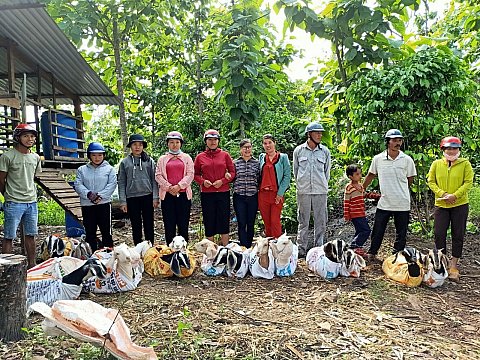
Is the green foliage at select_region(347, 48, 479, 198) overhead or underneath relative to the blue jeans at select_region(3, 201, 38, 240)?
overhead

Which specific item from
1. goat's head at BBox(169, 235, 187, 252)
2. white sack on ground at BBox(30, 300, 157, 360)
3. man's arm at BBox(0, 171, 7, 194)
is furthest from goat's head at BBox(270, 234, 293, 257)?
man's arm at BBox(0, 171, 7, 194)

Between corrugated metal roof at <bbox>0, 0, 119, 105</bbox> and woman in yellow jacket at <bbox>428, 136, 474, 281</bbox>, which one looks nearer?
woman in yellow jacket at <bbox>428, 136, 474, 281</bbox>

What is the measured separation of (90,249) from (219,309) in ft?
6.98

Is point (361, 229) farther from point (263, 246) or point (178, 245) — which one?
point (178, 245)

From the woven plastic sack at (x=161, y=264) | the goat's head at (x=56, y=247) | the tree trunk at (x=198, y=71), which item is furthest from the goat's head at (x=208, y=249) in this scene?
the tree trunk at (x=198, y=71)

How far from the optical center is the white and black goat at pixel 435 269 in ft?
14.9

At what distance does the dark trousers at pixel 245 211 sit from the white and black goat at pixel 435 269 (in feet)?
7.06

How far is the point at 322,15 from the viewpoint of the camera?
6.82m

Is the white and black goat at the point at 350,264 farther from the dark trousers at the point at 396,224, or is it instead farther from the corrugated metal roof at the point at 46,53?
the corrugated metal roof at the point at 46,53

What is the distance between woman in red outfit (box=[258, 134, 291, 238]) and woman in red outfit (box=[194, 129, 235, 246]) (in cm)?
43

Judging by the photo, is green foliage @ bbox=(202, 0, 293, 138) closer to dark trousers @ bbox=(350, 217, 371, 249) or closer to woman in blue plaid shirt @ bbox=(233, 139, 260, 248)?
woman in blue plaid shirt @ bbox=(233, 139, 260, 248)

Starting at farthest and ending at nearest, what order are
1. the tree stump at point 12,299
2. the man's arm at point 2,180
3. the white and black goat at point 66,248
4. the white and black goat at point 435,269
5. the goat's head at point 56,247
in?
1. the goat's head at point 56,247
2. the white and black goat at point 66,248
3. the man's arm at point 2,180
4. the white and black goat at point 435,269
5. the tree stump at point 12,299

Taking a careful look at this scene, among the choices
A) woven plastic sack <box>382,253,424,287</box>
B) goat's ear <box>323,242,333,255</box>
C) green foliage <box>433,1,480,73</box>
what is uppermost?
green foliage <box>433,1,480,73</box>

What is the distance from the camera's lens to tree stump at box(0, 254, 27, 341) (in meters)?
2.92
